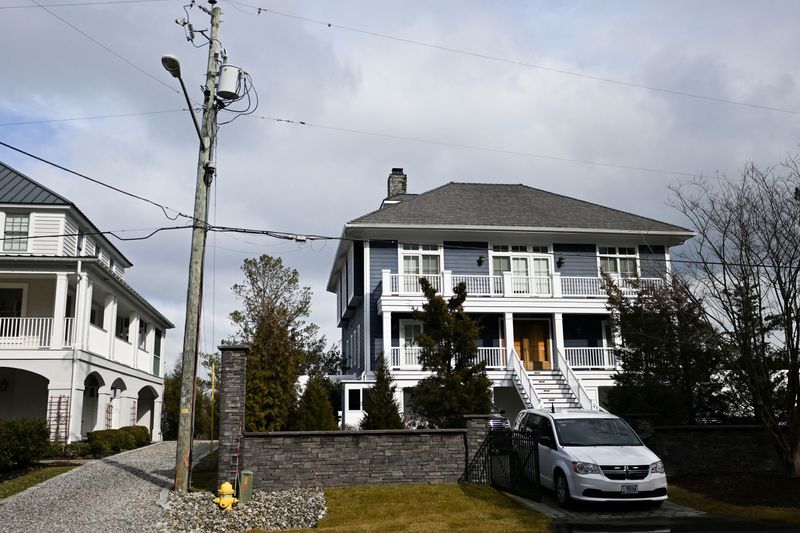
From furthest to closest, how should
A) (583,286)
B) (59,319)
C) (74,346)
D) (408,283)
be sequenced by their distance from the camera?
(583,286) → (408,283) → (59,319) → (74,346)

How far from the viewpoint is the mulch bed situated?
40.8 feet

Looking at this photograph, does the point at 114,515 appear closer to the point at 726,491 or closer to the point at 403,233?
the point at 726,491

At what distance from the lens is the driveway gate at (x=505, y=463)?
44.1 ft

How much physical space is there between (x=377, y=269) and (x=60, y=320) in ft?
35.3

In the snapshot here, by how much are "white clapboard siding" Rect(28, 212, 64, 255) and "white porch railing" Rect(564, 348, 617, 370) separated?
18085 millimetres

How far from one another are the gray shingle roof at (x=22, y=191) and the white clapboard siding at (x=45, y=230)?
48 cm

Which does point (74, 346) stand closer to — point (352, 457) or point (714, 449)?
point (352, 457)

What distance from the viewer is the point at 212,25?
1494 centimetres

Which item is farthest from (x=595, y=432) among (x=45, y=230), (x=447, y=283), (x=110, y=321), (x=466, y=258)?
(x=45, y=230)

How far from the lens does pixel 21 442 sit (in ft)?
54.9

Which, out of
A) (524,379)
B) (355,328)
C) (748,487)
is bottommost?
(748,487)

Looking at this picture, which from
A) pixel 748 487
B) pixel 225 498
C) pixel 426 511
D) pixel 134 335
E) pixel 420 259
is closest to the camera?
pixel 426 511

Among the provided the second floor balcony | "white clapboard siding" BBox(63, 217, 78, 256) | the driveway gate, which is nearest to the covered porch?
the second floor balcony

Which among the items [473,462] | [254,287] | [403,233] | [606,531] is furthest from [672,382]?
[254,287]
